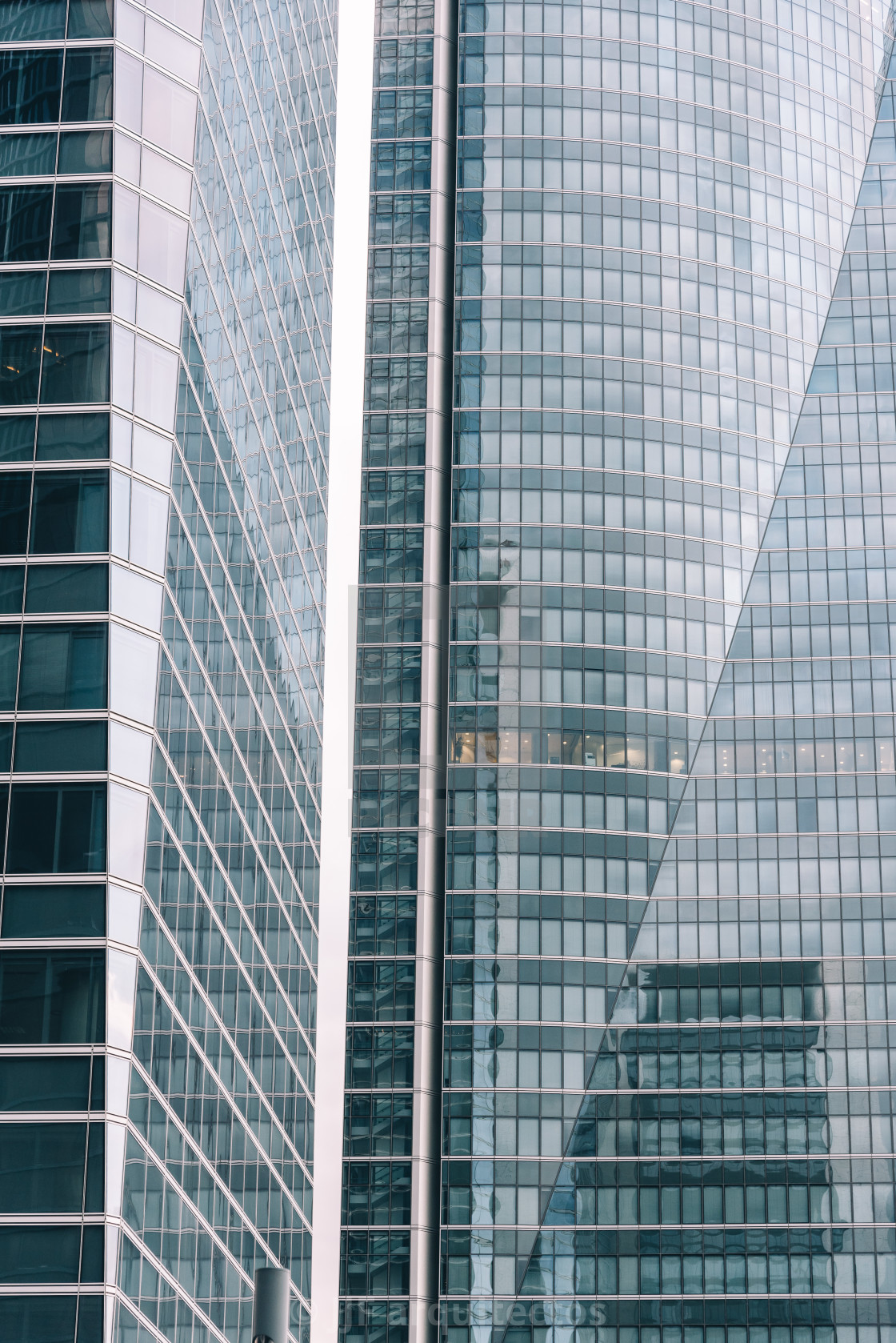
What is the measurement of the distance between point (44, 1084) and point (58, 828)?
21.8 feet

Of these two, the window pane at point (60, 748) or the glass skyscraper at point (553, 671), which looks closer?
the window pane at point (60, 748)

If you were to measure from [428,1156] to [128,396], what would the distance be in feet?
264

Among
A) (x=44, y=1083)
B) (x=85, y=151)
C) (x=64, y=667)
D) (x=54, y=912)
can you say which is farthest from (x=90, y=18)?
(x=44, y=1083)

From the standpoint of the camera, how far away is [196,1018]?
58531 mm

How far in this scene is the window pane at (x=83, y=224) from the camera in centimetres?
5097

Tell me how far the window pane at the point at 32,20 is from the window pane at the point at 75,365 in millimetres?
9800

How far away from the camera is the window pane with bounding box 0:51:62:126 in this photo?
5266 cm

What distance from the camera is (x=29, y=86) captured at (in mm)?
53062

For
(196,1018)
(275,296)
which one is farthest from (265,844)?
(275,296)

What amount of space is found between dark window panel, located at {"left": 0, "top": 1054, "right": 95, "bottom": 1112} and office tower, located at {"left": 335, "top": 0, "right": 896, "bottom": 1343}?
3055 inches

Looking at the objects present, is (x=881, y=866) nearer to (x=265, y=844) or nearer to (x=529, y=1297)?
(x=529, y=1297)

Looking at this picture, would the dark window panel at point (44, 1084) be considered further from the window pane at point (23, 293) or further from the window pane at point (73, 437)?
the window pane at point (23, 293)

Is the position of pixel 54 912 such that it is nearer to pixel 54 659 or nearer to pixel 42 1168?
pixel 42 1168

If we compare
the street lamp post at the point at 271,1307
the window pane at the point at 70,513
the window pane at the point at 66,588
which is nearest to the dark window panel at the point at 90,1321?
the window pane at the point at 66,588
